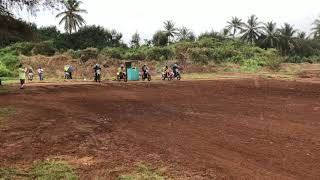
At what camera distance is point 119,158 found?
1027 centimetres

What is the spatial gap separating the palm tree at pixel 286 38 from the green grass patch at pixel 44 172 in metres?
78.2

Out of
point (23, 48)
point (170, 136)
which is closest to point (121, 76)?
point (170, 136)

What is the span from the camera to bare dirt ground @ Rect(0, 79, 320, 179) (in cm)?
954

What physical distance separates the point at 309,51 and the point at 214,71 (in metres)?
38.7

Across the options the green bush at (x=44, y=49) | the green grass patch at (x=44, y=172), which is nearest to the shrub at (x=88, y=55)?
the green bush at (x=44, y=49)

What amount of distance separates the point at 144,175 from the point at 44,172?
190 centimetres

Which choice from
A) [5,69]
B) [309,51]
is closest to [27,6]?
[5,69]

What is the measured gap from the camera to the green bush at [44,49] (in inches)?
2395

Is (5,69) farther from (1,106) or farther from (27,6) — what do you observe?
(1,106)

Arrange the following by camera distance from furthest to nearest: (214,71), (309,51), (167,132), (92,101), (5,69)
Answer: (309,51)
(214,71)
(5,69)
(92,101)
(167,132)

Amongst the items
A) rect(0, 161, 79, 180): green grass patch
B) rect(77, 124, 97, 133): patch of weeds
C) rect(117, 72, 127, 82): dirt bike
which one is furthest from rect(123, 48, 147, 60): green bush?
rect(0, 161, 79, 180): green grass patch

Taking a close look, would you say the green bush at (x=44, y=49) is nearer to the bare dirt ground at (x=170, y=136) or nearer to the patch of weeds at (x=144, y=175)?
the bare dirt ground at (x=170, y=136)

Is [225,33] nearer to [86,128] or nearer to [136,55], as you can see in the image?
[136,55]

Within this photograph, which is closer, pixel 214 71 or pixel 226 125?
pixel 226 125
